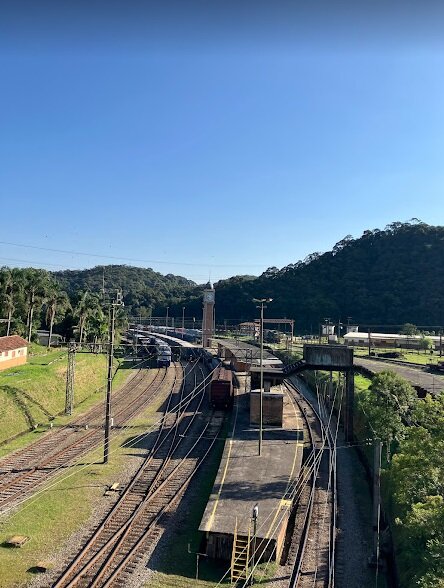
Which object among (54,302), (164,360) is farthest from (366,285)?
(54,302)

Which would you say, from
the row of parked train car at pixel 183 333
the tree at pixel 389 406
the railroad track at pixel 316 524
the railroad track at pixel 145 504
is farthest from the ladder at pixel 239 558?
the row of parked train car at pixel 183 333

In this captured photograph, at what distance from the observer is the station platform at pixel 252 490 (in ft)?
66.1

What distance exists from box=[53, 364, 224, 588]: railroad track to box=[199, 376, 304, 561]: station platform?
2811 mm

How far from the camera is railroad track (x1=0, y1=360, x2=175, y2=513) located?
26781 millimetres

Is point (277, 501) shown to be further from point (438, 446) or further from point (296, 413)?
point (296, 413)

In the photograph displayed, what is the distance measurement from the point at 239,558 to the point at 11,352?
3827 centimetres

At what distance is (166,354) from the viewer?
75.6 m

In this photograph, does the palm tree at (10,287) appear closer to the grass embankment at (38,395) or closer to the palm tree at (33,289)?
the palm tree at (33,289)

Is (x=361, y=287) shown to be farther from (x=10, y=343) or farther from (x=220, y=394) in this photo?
(x=10, y=343)

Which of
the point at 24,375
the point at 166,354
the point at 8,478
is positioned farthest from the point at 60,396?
the point at 166,354

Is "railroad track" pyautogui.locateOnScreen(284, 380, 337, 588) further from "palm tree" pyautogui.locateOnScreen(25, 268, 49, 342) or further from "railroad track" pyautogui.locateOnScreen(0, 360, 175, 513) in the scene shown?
"palm tree" pyautogui.locateOnScreen(25, 268, 49, 342)

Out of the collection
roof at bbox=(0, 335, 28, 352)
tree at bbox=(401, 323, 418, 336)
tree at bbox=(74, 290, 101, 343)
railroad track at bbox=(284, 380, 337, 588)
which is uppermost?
tree at bbox=(74, 290, 101, 343)

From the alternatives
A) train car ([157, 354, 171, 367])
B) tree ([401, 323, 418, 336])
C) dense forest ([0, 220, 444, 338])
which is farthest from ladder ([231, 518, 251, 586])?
tree ([401, 323, 418, 336])

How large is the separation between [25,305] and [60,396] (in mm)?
27804
